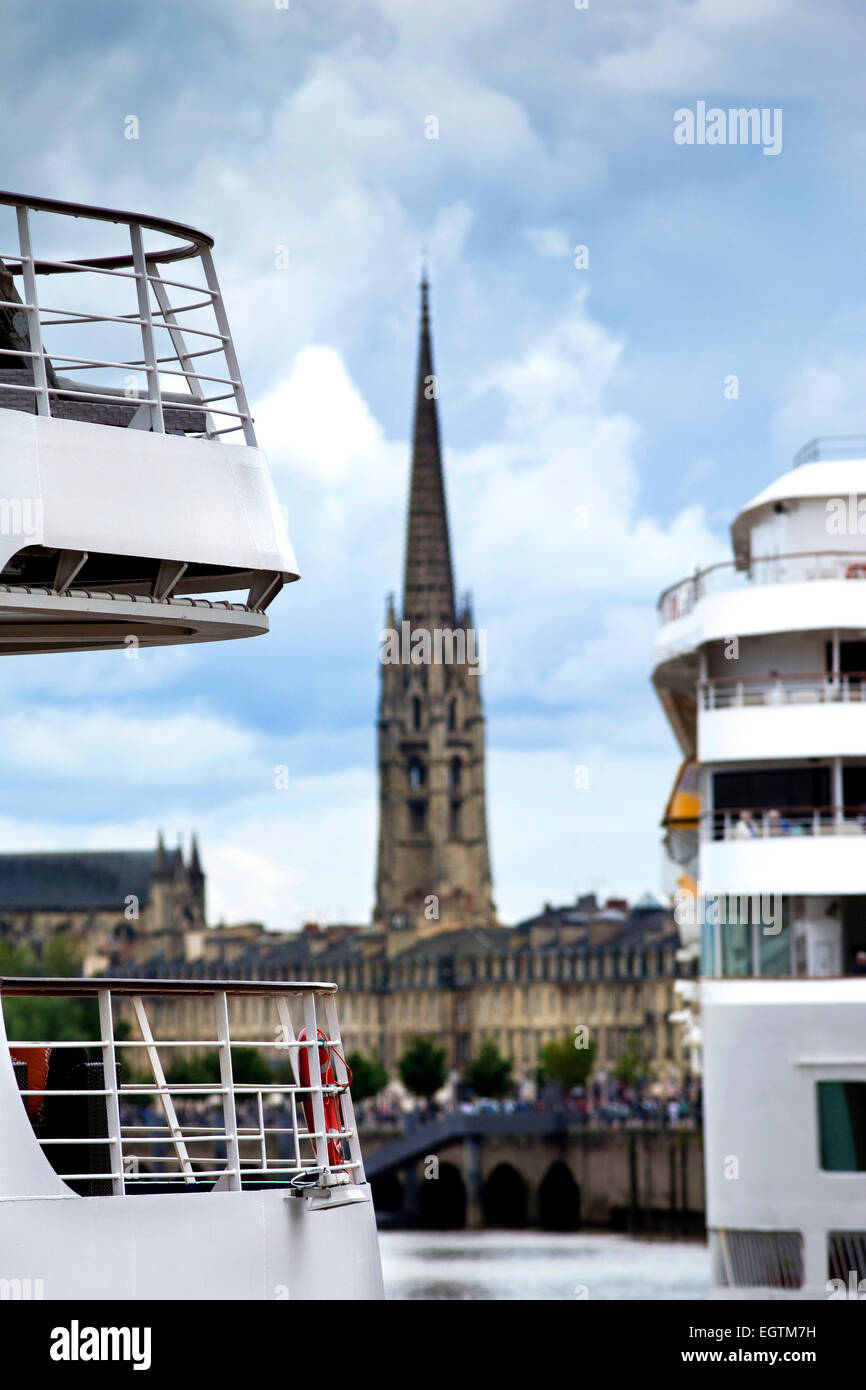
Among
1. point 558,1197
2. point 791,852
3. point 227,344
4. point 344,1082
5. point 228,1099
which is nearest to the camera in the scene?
point 228,1099

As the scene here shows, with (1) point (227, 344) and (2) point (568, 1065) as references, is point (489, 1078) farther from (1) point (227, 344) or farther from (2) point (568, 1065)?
(1) point (227, 344)

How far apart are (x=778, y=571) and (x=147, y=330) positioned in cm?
2669

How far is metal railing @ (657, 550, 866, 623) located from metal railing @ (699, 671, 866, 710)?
1.40 meters

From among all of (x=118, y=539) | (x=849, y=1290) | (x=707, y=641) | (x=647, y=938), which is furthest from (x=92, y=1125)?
(x=647, y=938)

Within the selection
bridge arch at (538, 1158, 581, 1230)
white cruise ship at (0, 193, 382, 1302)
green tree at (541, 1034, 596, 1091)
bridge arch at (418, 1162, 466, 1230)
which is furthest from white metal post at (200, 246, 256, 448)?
green tree at (541, 1034, 596, 1091)

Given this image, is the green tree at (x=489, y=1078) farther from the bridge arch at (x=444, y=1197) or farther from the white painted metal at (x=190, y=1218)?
the white painted metal at (x=190, y=1218)

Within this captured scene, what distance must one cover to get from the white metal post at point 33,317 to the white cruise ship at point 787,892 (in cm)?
2461

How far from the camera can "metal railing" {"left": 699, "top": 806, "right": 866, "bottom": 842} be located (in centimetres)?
3547

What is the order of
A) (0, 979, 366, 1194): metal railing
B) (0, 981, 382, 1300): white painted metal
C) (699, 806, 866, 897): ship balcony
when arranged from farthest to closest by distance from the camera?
(699, 806, 866, 897): ship balcony → (0, 979, 366, 1194): metal railing → (0, 981, 382, 1300): white painted metal

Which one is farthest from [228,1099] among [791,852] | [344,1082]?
[791,852]

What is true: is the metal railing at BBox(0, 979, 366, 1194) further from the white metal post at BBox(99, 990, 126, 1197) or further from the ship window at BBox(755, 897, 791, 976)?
the ship window at BBox(755, 897, 791, 976)

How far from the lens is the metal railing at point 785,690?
1411 inches

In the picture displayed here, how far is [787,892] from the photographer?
116 feet

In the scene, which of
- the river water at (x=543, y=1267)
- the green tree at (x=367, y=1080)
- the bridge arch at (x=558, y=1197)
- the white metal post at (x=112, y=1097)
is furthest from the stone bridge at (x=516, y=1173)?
the white metal post at (x=112, y=1097)
